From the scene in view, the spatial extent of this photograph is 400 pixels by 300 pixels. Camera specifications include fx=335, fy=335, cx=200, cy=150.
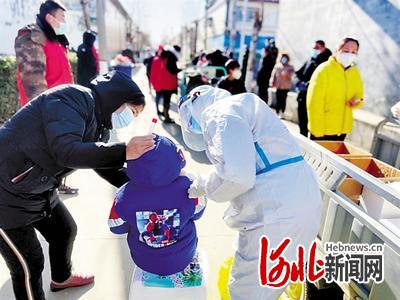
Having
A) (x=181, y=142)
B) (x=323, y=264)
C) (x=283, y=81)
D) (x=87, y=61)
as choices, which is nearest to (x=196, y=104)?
(x=323, y=264)

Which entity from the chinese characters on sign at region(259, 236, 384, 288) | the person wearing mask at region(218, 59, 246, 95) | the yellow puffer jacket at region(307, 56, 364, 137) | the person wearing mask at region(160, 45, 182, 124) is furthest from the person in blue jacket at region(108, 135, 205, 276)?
the person wearing mask at region(160, 45, 182, 124)

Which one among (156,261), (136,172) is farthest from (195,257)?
(136,172)

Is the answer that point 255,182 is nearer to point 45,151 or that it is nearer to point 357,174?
point 357,174

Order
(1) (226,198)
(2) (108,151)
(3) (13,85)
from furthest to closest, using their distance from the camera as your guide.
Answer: (3) (13,85) < (1) (226,198) < (2) (108,151)

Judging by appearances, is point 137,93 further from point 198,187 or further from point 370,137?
point 370,137

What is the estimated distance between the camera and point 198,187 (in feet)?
5.25

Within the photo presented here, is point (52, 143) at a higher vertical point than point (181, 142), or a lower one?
higher

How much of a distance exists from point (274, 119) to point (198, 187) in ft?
1.58

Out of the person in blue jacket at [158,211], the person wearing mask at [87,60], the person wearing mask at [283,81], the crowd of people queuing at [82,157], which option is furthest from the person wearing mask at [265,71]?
the person in blue jacket at [158,211]

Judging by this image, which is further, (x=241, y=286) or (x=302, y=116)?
(x=302, y=116)

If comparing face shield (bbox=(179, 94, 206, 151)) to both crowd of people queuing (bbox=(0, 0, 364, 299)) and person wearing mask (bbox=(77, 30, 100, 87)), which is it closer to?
crowd of people queuing (bbox=(0, 0, 364, 299))

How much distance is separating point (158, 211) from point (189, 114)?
21.4 inches

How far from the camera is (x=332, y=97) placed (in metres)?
3.60

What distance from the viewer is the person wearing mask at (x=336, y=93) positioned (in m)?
3.53
